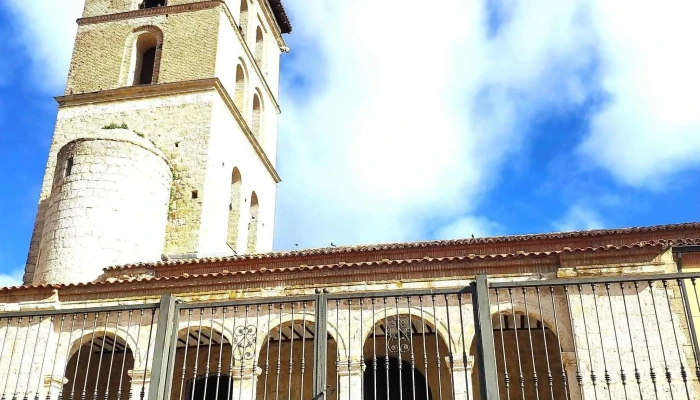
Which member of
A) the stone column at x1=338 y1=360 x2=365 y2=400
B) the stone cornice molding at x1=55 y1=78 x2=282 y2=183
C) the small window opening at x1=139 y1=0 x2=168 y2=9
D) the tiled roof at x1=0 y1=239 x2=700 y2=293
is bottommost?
the stone column at x1=338 y1=360 x2=365 y2=400

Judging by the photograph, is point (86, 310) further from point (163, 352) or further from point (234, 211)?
point (234, 211)

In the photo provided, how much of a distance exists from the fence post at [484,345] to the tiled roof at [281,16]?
989 inches

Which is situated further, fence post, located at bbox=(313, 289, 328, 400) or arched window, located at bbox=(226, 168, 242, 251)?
arched window, located at bbox=(226, 168, 242, 251)

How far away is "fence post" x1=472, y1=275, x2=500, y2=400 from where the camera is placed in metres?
5.40

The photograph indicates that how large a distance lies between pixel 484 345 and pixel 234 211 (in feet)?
55.9

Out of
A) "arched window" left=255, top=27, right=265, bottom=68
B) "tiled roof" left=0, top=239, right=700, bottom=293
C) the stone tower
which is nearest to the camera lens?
"tiled roof" left=0, top=239, right=700, bottom=293

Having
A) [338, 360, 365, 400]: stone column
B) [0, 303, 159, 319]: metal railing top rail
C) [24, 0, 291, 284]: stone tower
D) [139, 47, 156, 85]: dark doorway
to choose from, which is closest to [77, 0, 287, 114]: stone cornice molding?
[24, 0, 291, 284]: stone tower

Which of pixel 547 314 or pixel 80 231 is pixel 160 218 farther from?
pixel 547 314

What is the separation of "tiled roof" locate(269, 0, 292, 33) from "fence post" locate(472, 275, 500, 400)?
25112 mm

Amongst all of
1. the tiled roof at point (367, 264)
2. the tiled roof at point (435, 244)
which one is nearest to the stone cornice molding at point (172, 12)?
the tiled roof at point (435, 244)

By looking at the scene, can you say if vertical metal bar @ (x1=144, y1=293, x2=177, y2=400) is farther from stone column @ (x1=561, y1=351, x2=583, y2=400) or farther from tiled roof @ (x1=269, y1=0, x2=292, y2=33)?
tiled roof @ (x1=269, y1=0, x2=292, y2=33)

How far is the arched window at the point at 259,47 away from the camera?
2701 cm

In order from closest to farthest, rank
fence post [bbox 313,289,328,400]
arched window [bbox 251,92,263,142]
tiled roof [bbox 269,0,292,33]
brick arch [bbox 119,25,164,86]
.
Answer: fence post [bbox 313,289,328,400] → brick arch [bbox 119,25,164,86] → arched window [bbox 251,92,263,142] → tiled roof [bbox 269,0,292,33]

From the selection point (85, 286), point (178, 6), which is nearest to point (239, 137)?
point (178, 6)
